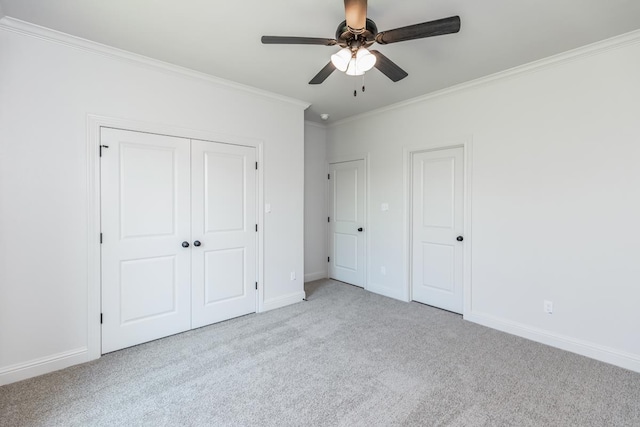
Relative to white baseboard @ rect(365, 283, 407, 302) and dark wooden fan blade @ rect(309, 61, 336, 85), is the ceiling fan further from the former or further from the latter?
white baseboard @ rect(365, 283, 407, 302)

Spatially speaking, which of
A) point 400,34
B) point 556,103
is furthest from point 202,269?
point 556,103

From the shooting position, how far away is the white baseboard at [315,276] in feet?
16.2

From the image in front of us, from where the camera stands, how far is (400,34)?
1.80 meters

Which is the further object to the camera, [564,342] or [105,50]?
[564,342]

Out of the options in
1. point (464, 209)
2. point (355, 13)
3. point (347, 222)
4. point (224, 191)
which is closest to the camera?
point (355, 13)

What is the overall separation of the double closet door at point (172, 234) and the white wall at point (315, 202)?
148cm

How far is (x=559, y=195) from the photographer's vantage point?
2.77 meters

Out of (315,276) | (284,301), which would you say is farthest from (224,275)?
(315,276)

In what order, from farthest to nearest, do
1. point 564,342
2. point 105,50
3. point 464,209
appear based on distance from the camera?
point 464,209, point 564,342, point 105,50

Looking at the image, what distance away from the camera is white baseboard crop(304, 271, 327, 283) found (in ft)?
16.2

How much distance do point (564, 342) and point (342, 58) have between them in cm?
310

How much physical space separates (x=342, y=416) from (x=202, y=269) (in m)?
2.03

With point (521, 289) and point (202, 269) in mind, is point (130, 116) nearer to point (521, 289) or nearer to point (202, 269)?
point (202, 269)

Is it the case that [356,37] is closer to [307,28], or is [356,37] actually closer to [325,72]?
[325,72]
